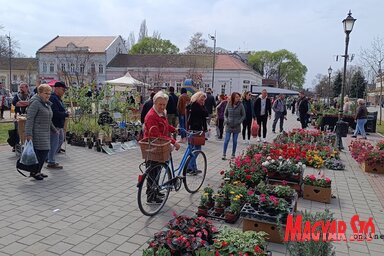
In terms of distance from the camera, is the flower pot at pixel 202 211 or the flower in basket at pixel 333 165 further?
the flower in basket at pixel 333 165

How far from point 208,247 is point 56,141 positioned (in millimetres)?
5235

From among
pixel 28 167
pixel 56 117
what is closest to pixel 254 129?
pixel 56 117

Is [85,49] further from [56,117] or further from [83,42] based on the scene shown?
[56,117]

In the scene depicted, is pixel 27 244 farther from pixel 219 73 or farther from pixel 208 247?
pixel 219 73

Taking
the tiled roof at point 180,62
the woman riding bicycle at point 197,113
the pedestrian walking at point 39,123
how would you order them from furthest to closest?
the tiled roof at point 180,62, the woman riding bicycle at point 197,113, the pedestrian walking at point 39,123

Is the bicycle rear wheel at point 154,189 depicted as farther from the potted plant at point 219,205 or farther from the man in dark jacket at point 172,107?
the man in dark jacket at point 172,107

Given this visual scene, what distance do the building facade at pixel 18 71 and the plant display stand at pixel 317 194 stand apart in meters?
73.5

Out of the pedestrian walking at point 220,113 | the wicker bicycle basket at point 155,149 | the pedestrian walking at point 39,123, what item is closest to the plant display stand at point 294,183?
the wicker bicycle basket at point 155,149

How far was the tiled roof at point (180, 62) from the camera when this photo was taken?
5722cm

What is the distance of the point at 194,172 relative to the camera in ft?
20.4

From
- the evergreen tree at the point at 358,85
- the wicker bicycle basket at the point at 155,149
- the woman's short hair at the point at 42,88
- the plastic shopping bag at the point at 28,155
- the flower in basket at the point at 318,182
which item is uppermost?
the evergreen tree at the point at 358,85

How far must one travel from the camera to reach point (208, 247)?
2893 mm

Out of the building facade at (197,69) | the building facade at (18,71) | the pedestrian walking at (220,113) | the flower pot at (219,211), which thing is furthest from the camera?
the building facade at (18,71)

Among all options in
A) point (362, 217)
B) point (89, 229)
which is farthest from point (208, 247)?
point (362, 217)
